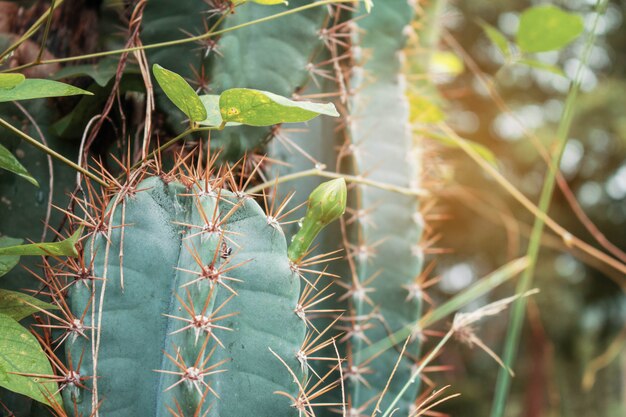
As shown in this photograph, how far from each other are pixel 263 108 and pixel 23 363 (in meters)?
0.25

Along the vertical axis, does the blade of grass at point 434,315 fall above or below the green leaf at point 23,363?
below

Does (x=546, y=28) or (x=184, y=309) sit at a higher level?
(x=546, y=28)

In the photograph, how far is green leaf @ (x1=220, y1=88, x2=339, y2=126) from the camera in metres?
0.48

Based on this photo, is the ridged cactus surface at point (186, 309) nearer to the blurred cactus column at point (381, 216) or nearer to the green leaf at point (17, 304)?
the green leaf at point (17, 304)

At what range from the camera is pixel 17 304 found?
21.7 inches

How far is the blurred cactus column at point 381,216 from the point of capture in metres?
0.79

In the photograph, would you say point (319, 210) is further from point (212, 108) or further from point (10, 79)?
point (10, 79)

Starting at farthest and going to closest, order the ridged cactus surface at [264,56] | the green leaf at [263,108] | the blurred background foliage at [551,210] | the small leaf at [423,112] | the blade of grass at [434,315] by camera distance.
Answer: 1. the blurred background foliage at [551,210]
2. the small leaf at [423,112]
3. the blade of grass at [434,315]
4. the ridged cactus surface at [264,56]
5. the green leaf at [263,108]

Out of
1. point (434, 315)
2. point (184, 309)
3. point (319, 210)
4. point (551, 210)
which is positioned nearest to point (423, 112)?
point (434, 315)

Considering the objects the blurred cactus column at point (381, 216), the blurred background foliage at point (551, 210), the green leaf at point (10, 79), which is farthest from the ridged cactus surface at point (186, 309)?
the blurred background foliage at point (551, 210)

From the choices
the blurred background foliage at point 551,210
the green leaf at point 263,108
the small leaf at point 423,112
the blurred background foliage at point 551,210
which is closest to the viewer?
the green leaf at point 263,108

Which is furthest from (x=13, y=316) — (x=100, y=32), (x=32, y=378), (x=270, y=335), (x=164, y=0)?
(x=100, y=32)

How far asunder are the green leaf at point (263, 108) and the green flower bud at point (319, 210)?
3.1 inches

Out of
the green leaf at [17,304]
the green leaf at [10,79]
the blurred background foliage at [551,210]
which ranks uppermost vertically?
the green leaf at [10,79]
